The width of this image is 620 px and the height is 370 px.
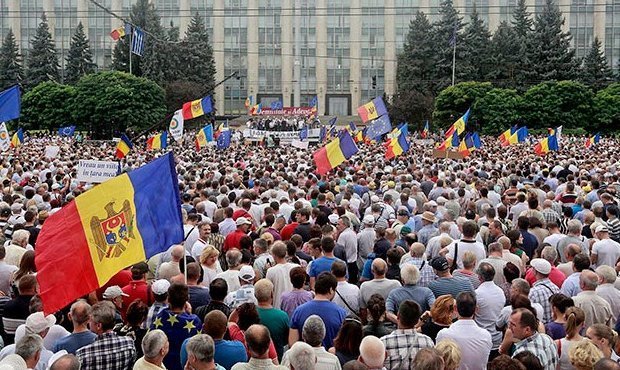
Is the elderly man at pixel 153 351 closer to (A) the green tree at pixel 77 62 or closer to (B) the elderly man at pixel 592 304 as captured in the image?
(B) the elderly man at pixel 592 304

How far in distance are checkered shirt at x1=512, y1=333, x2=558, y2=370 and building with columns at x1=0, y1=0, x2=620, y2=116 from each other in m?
85.7

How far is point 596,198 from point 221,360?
10949mm

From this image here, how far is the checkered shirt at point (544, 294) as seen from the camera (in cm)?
775

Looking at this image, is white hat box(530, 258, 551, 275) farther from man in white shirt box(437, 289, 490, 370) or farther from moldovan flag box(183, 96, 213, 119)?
moldovan flag box(183, 96, 213, 119)

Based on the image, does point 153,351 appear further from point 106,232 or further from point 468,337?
point 468,337

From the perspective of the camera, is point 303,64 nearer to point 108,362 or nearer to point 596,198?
point 596,198

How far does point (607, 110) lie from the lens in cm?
6034

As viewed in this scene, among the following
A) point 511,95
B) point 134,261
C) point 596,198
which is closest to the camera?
point 134,261

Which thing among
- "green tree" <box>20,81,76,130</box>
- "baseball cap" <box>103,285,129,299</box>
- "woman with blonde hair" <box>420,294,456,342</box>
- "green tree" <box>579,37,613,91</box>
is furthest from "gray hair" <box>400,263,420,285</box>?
"green tree" <box>579,37,613,91</box>

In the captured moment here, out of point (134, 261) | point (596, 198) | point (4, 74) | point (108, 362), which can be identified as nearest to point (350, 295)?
point (134, 261)

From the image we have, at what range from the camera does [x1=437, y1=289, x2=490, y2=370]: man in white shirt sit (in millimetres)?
A: 6395

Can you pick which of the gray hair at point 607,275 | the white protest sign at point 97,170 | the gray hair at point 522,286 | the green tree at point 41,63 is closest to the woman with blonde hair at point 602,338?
the gray hair at point 522,286

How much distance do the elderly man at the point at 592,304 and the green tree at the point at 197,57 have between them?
71.4m

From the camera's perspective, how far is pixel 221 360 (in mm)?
5992
